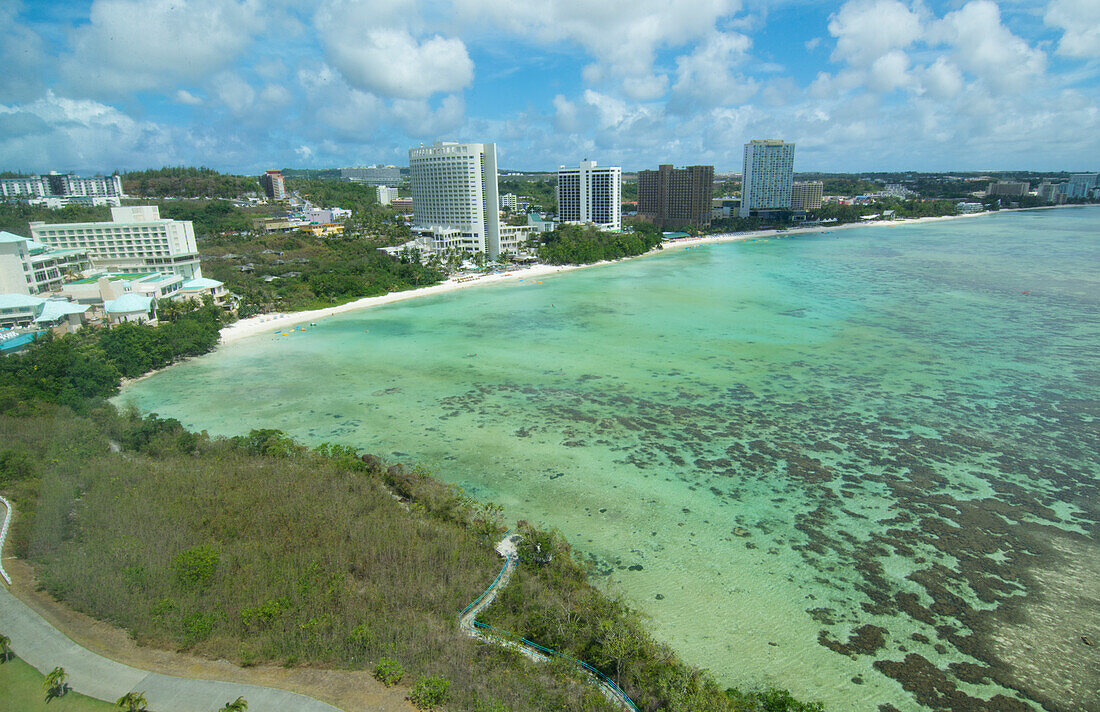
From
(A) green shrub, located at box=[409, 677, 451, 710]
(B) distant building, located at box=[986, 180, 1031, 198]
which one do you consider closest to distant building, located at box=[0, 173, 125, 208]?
(A) green shrub, located at box=[409, 677, 451, 710]

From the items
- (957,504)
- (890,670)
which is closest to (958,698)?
(890,670)

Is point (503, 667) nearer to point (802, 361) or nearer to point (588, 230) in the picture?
point (802, 361)

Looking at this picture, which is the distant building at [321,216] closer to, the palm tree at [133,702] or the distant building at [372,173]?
the palm tree at [133,702]

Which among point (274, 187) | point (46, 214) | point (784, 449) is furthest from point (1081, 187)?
point (46, 214)

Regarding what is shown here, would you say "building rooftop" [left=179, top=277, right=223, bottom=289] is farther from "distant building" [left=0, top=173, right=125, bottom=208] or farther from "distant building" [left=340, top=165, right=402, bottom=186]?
"distant building" [left=340, top=165, right=402, bottom=186]

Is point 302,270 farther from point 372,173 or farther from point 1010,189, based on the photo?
point 1010,189

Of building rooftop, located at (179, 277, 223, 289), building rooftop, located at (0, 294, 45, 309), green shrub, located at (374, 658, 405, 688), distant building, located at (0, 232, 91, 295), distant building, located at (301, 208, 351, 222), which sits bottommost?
green shrub, located at (374, 658, 405, 688)
